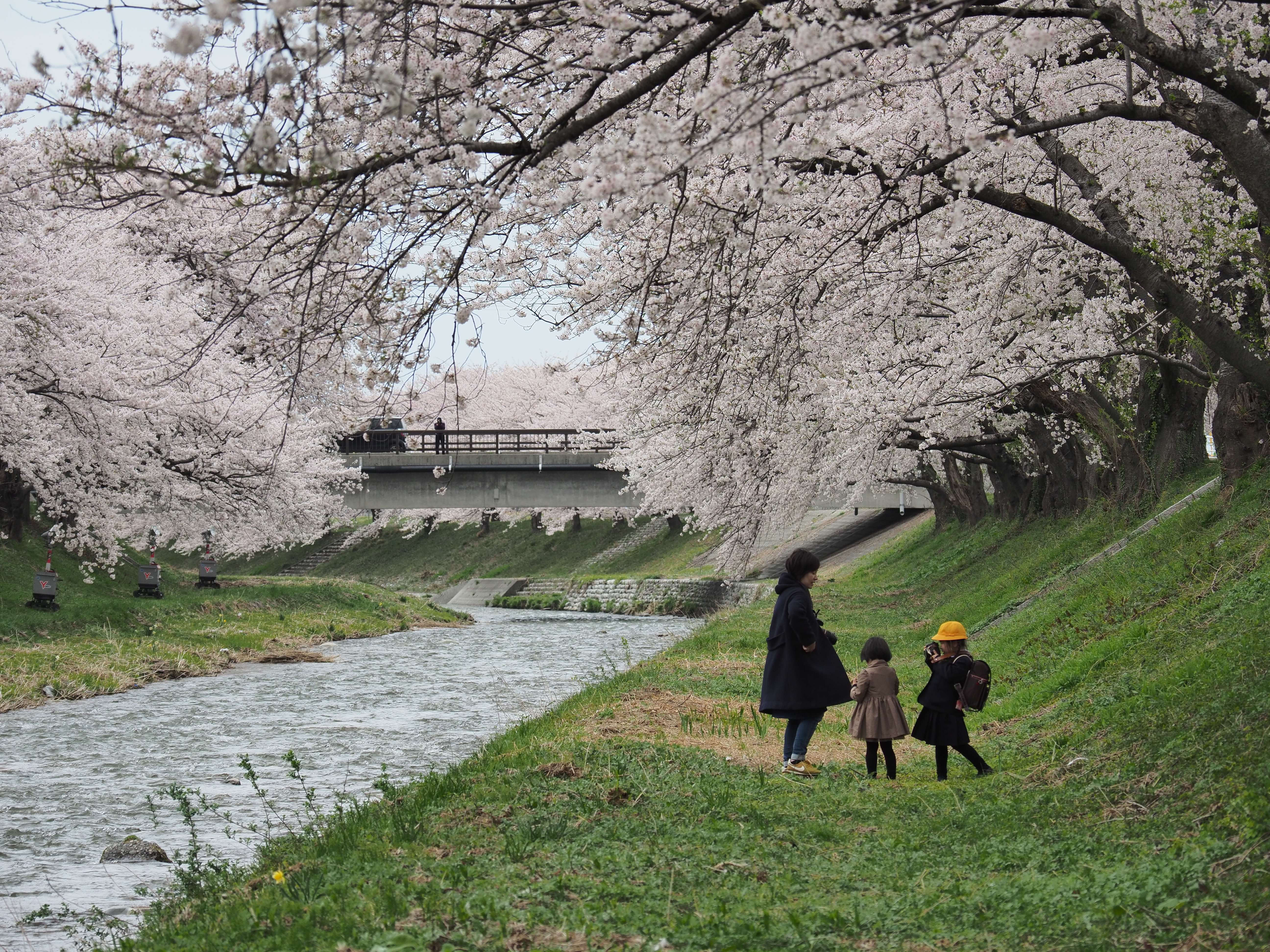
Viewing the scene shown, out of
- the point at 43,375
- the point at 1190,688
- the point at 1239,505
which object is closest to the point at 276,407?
the point at 43,375

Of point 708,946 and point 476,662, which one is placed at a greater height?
point 708,946

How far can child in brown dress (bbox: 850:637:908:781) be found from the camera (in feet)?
28.4

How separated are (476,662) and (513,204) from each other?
16.0m

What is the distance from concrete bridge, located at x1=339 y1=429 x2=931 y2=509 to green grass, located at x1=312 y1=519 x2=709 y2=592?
31.9ft

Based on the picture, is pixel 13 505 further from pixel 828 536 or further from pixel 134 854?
pixel 828 536

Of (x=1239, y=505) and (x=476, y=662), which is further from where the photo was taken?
(x=476, y=662)

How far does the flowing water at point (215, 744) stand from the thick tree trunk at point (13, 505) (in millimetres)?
8975

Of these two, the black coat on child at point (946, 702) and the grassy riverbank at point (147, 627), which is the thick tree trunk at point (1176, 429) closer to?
the black coat on child at point (946, 702)

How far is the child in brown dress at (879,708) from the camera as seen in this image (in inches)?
340

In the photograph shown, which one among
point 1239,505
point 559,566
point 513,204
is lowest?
point 559,566

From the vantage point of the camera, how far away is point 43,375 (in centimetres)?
2177

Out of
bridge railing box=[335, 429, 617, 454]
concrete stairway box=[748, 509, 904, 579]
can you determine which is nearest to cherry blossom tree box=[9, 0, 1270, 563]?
bridge railing box=[335, 429, 617, 454]

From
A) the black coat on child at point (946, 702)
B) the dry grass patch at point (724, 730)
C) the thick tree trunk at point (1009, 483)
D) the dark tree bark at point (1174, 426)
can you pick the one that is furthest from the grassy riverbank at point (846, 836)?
the thick tree trunk at point (1009, 483)

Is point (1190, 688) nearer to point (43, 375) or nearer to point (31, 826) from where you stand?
point (31, 826)
